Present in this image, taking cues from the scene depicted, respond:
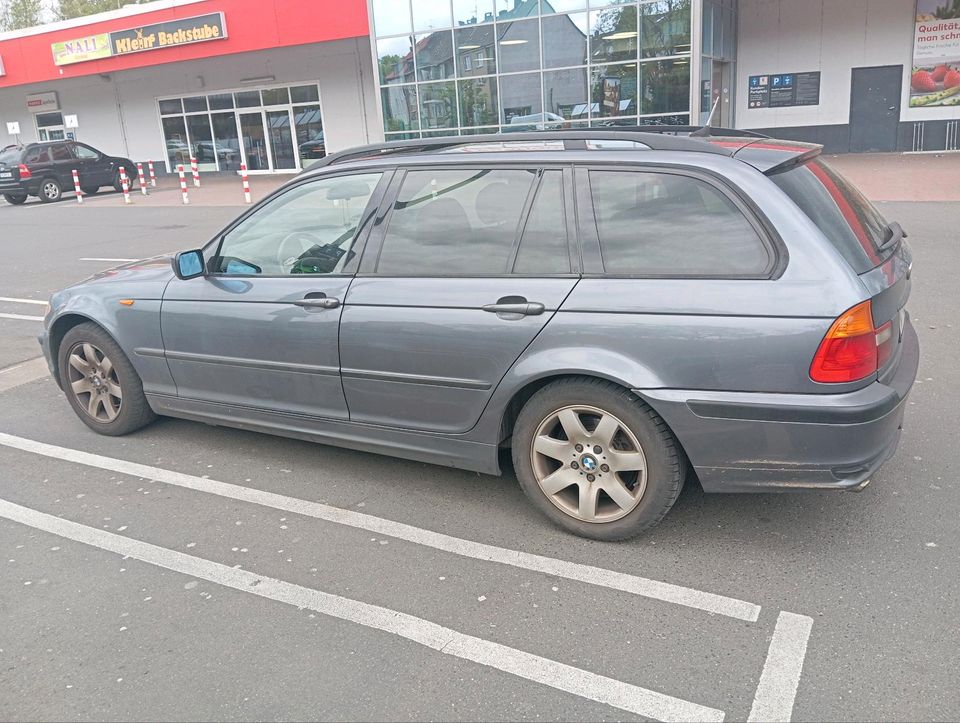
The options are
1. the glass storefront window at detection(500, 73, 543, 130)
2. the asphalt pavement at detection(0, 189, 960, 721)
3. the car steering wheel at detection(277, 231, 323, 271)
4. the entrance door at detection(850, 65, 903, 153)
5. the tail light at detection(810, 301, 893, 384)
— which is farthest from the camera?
the entrance door at detection(850, 65, 903, 153)

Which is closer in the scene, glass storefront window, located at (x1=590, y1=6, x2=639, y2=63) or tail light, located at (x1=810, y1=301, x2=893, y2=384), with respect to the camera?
tail light, located at (x1=810, y1=301, x2=893, y2=384)

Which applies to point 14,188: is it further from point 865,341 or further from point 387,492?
point 865,341

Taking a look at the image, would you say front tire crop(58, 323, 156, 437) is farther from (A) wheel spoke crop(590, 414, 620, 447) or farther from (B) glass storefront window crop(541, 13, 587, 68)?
(B) glass storefront window crop(541, 13, 587, 68)

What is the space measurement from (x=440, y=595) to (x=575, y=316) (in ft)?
4.17

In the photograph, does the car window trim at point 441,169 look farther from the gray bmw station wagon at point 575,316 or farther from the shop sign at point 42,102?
the shop sign at point 42,102

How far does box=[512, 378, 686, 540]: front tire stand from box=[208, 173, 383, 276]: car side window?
1335 millimetres

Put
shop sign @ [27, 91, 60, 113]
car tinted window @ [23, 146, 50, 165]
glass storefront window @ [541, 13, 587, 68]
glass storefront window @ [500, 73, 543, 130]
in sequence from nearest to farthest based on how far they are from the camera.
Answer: glass storefront window @ [541, 13, 587, 68] < glass storefront window @ [500, 73, 543, 130] < car tinted window @ [23, 146, 50, 165] < shop sign @ [27, 91, 60, 113]

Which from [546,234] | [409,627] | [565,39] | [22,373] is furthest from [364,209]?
[565,39]

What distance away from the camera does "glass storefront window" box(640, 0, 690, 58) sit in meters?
18.4

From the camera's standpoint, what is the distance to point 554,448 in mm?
3609

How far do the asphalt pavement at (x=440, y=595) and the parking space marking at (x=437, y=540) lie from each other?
0.04ft

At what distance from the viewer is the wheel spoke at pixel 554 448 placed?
11.8 feet

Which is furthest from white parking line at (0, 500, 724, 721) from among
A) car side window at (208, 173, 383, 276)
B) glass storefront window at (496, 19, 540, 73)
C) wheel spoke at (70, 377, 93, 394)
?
glass storefront window at (496, 19, 540, 73)

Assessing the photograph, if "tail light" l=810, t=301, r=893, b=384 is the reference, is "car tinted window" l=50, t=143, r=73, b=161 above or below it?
above
